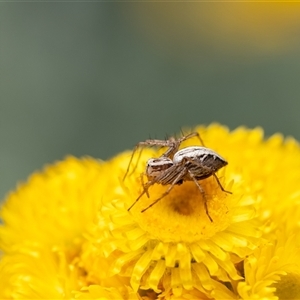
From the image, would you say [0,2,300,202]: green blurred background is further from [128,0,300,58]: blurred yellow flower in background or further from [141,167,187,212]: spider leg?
[141,167,187,212]: spider leg

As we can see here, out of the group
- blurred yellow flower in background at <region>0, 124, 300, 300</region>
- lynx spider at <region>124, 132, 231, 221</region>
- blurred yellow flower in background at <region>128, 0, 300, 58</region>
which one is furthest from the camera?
blurred yellow flower in background at <region>128, 0, 300, 58</region>

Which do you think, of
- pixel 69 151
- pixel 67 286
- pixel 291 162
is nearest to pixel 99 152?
pixel 69 151

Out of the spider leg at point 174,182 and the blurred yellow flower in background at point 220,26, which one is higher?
the blurred yellow flower in background at point 220,26

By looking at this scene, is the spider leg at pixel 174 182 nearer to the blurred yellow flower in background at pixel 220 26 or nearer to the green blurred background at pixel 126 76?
the green blurred background at pixel 126 76

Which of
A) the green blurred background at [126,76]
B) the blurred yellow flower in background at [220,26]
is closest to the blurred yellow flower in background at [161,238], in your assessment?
the green blurred background at [126,76]

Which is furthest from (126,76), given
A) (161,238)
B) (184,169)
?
(161,238)

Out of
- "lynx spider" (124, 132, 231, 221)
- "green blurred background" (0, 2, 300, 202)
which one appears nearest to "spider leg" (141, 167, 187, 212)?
"lynx spider" (124, 132, 231, 221)
